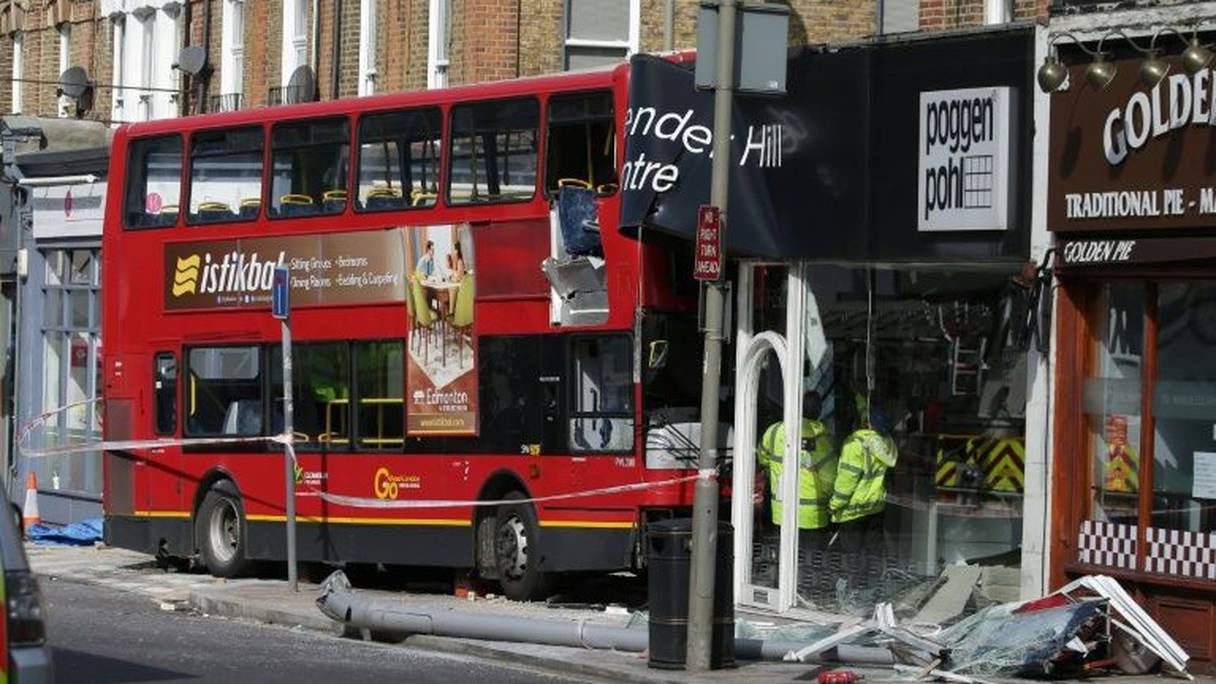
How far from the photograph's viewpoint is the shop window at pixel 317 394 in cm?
2347

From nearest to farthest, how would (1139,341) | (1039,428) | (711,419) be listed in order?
(711,419), (1139,341), (1039,428)

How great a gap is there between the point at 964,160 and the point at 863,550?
3.37 m

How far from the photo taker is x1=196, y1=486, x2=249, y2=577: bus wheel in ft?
80.6

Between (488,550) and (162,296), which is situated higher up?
(162,296)

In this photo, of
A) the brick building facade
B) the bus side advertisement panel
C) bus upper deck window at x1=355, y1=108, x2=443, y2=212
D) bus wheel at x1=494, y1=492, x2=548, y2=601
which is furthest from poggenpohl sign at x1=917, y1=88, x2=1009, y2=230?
bus upper deck window at x1=355, y1=108, x2=443, y2=212

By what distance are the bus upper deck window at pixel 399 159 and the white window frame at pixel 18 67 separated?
21.1 m

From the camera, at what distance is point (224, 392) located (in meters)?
24.9

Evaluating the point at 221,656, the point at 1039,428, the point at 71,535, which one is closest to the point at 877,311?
the point at 1039,428

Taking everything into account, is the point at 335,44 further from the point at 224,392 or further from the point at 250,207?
the point at 224,392

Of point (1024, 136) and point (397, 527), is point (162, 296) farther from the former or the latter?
point (1024, 136)

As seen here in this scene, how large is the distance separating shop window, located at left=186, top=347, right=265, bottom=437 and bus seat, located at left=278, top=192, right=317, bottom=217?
4.89 ft

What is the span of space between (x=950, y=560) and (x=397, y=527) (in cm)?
633

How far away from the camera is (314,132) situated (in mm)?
23781

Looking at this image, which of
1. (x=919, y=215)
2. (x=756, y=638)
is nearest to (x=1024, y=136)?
(x=919, y=215)
